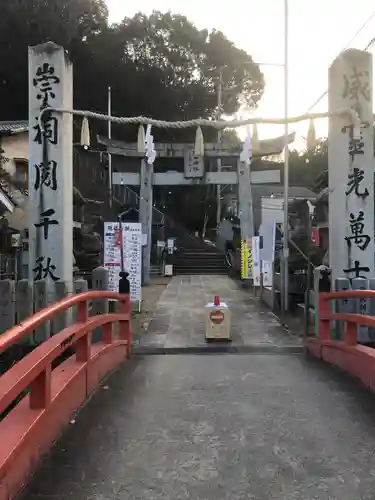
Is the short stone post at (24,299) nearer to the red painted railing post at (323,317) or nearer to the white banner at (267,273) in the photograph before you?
the red painted railing post at (323,317)

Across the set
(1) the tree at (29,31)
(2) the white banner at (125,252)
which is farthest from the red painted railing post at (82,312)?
(1) the tree at (29,31)

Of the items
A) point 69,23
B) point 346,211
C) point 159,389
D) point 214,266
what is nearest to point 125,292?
point 159,389

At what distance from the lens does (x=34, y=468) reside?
365 centimetres

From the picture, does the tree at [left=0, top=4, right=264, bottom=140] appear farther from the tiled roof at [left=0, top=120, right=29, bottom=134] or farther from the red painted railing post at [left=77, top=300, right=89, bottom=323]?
the red painted railing post at [left=77, top=300, right=89, bottom=323]

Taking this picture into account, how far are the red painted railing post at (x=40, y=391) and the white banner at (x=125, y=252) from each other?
362 inches

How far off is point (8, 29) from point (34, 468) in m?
33.6

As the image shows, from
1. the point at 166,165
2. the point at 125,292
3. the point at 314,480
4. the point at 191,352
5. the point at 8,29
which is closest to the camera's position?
the point at 314,480

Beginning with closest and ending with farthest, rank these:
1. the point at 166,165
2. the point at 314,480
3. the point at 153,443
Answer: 1. the point at 314,480
2. the point at 153,443
3. the point at 166,165

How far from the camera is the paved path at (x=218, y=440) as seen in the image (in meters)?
3.42

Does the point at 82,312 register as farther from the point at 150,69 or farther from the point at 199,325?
the point at 150,69

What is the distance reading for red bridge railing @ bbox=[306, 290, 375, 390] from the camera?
19.2ft

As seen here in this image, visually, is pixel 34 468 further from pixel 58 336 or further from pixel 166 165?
pixel 166 165

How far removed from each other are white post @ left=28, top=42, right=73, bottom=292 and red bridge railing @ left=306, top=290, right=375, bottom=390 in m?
4.37

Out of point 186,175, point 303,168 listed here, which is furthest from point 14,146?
point 303,168
